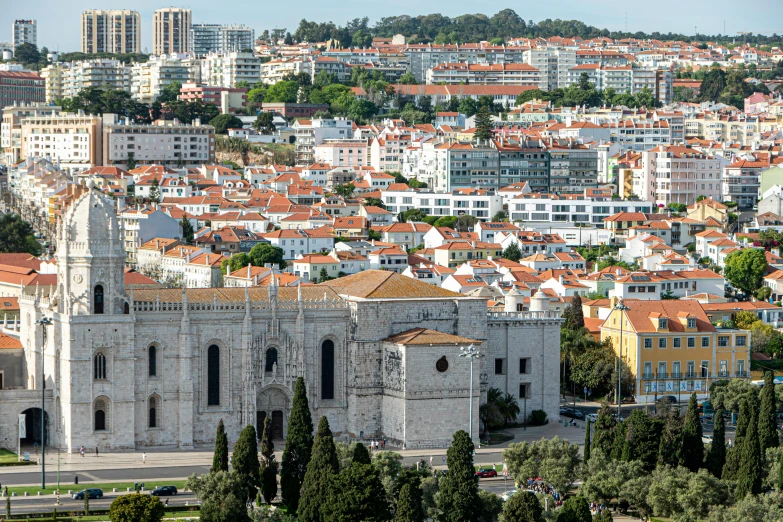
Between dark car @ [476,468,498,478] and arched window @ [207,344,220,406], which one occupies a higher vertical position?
arched window @ [207,344,220,406]

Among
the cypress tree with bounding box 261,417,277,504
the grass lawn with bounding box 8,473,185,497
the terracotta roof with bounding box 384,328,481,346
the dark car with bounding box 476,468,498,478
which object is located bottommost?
the dark car with bounding box 476,468,498,478

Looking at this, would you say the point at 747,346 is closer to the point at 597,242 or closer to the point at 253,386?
the point at 253,386

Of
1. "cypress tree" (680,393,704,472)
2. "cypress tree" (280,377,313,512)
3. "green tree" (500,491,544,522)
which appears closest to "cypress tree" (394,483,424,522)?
"green tree" (500,491,544,522)

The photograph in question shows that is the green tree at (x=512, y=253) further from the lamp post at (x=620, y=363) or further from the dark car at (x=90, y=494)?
the dark car at (x=90, y=494)

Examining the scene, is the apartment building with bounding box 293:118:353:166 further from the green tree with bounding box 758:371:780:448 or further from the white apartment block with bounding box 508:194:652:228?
the green tree with bounding box 758:371:780:448

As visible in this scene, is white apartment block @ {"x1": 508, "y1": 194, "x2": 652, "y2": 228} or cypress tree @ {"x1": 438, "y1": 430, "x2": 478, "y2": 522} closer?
cypress tree @ {"x1": 438, "y1": 430, "x2": 478, "y2": 522}
